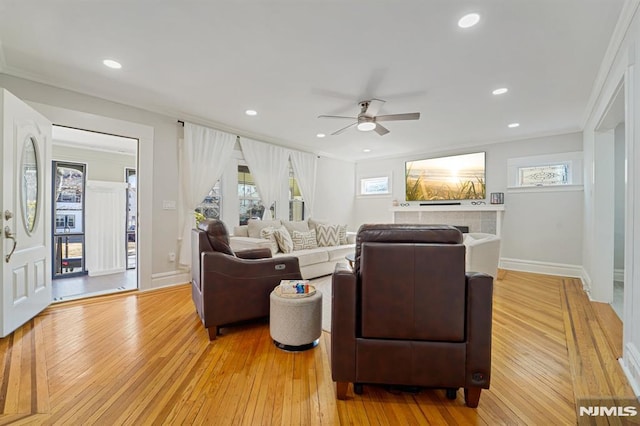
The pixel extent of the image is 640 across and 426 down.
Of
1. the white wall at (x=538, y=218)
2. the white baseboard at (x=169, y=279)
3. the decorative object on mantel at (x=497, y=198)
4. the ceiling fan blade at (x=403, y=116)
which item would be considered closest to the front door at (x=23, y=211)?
the white baseboard at (x=169, y=279)

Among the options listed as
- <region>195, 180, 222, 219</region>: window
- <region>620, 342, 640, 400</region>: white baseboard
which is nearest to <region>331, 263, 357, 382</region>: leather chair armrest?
<region>620, 342, 640, 400</region>: white baseboard

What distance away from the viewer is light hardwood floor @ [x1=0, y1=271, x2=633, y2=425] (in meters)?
1.52

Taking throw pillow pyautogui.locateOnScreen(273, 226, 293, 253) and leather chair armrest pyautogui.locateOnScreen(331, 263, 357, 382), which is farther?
throw pillow pyautogui.locateOnScreen(273, 226, 293, 253)

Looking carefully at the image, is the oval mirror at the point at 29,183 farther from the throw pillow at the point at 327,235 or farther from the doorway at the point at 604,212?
the doorway at the point at 604,212

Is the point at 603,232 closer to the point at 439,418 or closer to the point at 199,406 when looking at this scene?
the point at 439,418

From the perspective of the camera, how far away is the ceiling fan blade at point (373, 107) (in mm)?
3228

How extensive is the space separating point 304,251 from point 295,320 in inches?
88.2

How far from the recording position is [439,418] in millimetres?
1505

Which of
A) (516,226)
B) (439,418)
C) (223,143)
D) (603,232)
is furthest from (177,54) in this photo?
(516,226)

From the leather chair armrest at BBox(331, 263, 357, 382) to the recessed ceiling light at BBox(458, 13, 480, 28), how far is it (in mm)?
1998

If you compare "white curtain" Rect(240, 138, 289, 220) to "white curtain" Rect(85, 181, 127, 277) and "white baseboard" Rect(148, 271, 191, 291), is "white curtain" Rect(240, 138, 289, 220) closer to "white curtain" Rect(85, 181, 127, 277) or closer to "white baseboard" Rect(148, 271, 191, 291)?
"white baseboard" Rect(148, 271, 191, 291)

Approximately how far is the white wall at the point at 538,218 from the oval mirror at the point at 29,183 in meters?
6.64

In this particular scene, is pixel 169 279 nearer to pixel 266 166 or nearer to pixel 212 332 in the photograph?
pixel 212 332

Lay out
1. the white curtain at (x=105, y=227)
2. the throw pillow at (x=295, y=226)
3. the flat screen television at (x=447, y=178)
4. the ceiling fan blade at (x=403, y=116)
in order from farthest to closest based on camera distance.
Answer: the flat screen television at (x=447, y=178)
the white curtain at (x=105, y=227)
the throw pillow at (x=295, y=226)
the ceiling fan blade at (x=403, y=116)
